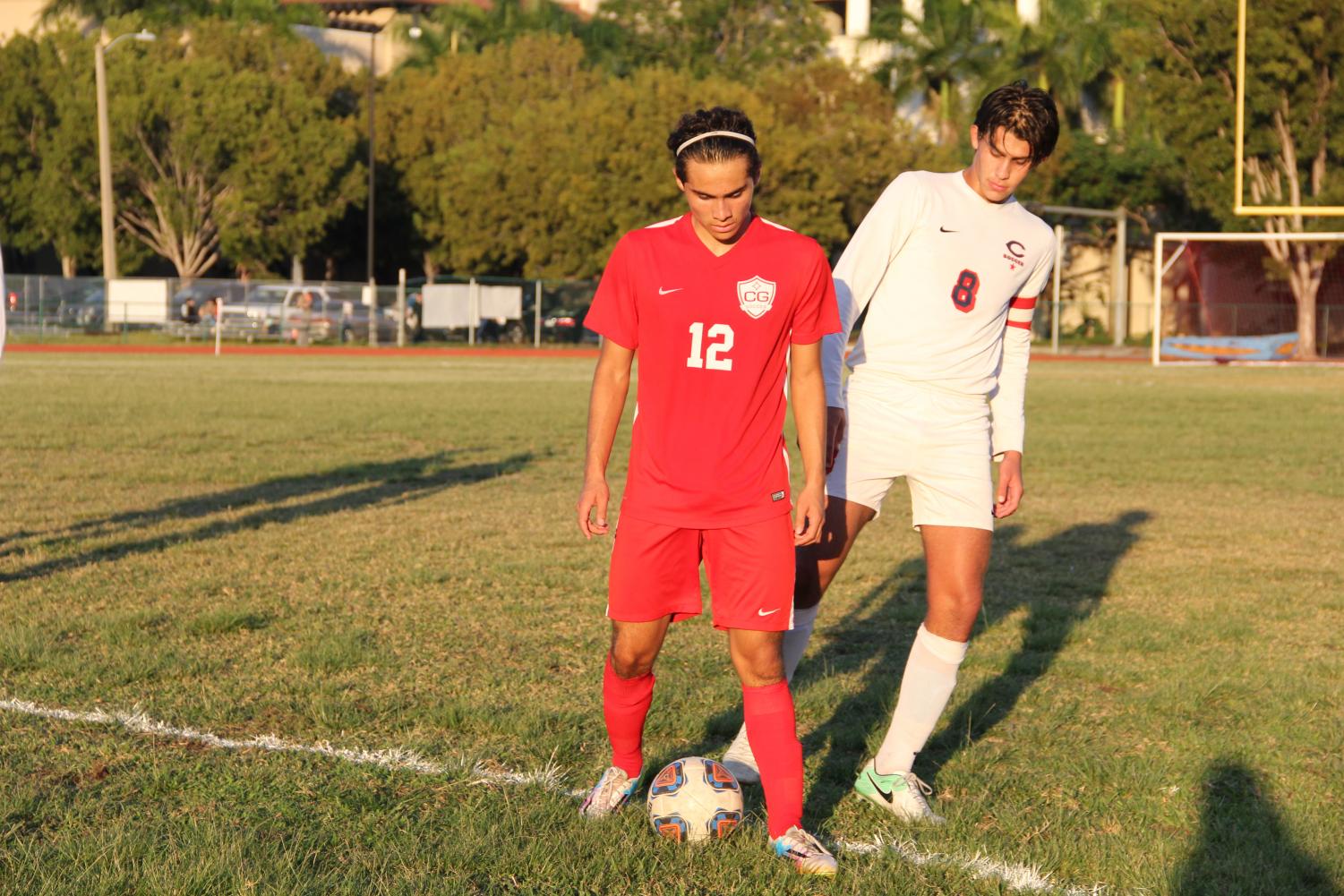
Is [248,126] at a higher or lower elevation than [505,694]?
higher

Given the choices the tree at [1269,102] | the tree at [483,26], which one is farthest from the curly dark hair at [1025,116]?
the tree at [483,26]

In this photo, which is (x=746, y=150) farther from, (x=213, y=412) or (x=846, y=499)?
(x=213, y=412)

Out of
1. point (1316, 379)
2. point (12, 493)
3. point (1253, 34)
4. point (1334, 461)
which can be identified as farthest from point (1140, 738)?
point (1253, 34)

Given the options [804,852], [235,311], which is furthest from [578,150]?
[804,852]

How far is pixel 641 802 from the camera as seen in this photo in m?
4.68

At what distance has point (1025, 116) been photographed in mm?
4590

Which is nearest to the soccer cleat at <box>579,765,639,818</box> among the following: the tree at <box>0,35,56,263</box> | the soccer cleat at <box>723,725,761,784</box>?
→ the soccer cleat at <box>723,725,761,784</box>

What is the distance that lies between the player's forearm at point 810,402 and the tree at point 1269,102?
38616 millimetres

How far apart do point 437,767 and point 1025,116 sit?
2724 mm

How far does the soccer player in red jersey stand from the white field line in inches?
15.1

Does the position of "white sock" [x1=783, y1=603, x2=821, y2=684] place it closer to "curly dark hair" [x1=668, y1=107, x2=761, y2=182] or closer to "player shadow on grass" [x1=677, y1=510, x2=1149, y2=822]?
"player shadow on grass" [x1=677, y1=510, x2=1149, y2=822]

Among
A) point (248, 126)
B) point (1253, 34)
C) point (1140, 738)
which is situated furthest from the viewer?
point (248, 126)

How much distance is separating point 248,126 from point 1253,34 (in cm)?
3117

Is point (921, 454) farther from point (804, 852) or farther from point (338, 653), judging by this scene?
point (338, 653)
